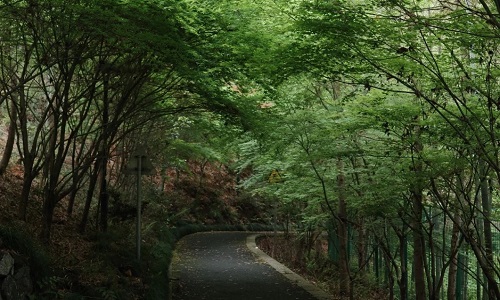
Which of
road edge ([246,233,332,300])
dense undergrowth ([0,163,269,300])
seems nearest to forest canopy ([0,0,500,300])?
dense undergrowth ([0,163,269,300])

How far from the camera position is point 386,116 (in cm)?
748

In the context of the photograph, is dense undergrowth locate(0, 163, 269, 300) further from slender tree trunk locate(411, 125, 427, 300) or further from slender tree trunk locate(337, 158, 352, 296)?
slender tree trunk locate(411, 125, 427, 300)

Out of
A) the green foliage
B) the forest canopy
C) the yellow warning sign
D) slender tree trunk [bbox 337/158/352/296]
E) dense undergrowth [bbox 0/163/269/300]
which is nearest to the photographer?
the forest canopy

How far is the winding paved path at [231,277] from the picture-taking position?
1084 centimetres

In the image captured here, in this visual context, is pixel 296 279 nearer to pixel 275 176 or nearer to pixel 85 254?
pixel 275 176

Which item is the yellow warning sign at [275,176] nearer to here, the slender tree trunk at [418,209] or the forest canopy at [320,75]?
the forest canopy at [320,75]

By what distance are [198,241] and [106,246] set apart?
42.0 ft

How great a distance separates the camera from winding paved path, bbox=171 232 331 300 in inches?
427

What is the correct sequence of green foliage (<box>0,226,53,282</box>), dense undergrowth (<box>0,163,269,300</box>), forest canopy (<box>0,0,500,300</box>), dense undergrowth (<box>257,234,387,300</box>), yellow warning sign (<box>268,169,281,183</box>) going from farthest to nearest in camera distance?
dense undergrowth (<box>257,234,387,300</box>), yellow warning sign (<box>268,169,281,183</box>), dense undergrowth (<box>0,163,269,300</box>), green foliage (<box>0,226,53,282</box>), forest canopy (<box>0,0,500,300</box>)

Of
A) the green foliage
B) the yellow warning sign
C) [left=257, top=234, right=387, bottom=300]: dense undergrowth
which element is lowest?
[left=257, top=234, right=387, bottom=300]: dense undergrowth

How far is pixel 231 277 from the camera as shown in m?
13.2

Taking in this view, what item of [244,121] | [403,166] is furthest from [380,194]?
[244,121]

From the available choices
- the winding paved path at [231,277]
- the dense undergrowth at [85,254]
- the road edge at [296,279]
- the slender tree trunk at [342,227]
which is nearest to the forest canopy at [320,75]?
the slender tree trunk at [342,227]

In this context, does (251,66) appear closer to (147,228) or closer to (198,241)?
(147,228)
